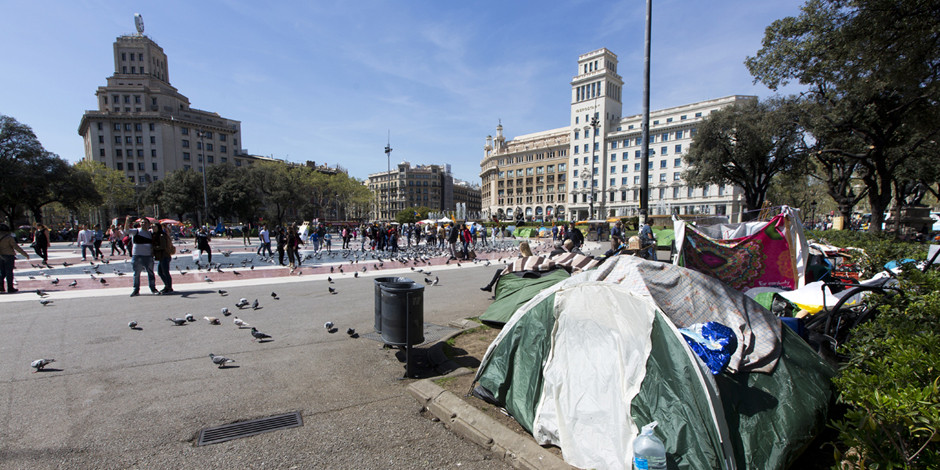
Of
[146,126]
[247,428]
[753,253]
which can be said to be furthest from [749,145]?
[146,126]

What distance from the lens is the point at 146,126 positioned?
253 ft

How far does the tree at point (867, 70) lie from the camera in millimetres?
8281

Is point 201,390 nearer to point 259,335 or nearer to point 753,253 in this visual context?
point 259,335

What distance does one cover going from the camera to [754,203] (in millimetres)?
31734

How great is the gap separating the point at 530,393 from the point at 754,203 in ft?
118

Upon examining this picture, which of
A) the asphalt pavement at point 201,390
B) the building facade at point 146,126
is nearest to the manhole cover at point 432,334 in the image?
the asphalt pavement at point 201,390

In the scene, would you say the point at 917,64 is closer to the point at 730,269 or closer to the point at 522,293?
the point at 730,269

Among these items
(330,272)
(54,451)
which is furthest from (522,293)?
(330,272)

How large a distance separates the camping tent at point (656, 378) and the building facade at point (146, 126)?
274 feet

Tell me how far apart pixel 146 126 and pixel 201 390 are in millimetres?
97039

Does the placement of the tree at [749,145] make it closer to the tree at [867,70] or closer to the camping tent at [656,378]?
the tree at [867,70]

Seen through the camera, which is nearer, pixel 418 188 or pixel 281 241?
pixel 281 241

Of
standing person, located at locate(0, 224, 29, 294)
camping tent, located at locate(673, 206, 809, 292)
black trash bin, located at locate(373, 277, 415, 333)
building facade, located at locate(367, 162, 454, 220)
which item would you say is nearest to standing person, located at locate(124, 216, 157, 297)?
standing person, located at locate(0, 224, 29, 294)

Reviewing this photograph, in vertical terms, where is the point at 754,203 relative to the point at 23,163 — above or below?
below
